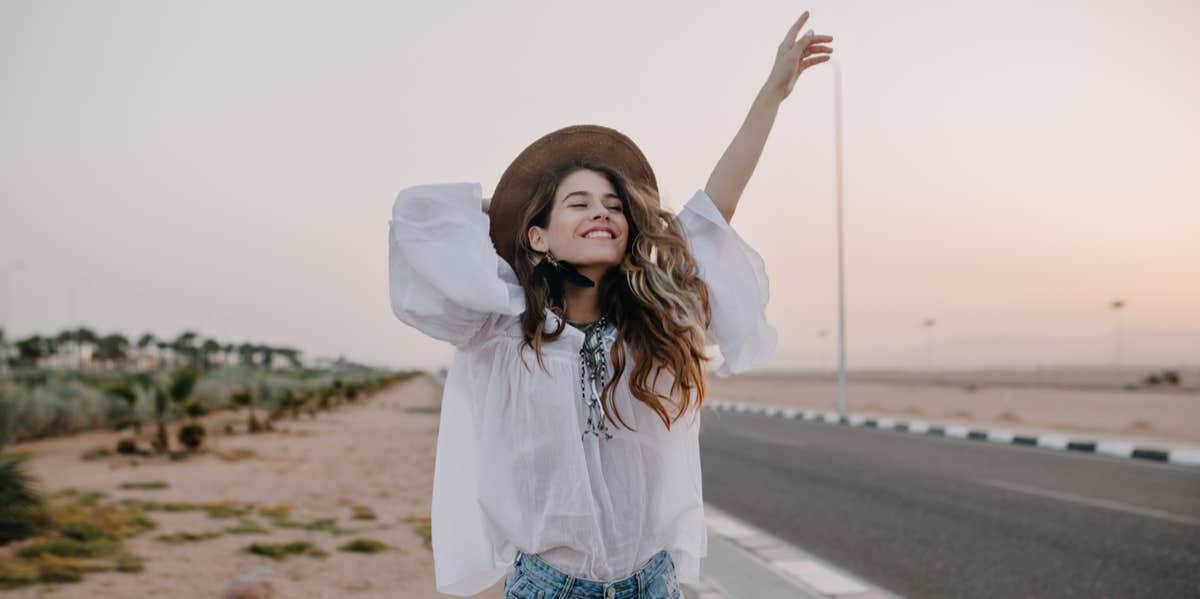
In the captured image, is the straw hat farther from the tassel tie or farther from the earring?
the tassel tie

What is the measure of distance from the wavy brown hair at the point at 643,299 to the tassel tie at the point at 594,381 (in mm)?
17

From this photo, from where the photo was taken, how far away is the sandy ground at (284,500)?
5.07 m

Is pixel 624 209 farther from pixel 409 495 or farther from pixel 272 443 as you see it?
pixel 272 443

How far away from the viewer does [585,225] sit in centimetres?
188

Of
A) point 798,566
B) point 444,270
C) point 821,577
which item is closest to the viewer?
point 444,270

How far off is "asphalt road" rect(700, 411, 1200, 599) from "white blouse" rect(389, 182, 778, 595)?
3.97m

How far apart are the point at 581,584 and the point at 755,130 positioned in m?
1.01

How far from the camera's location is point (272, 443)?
15859mm

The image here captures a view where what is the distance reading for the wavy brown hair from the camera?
1728mm

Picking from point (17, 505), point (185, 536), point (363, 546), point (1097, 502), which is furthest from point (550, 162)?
point (1097, 502)

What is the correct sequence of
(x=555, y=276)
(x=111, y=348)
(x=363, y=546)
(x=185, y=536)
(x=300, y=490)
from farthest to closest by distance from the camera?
1. (x=111, y=348)
2. (x=300, y=490)
3. (x=185, y=536)
4. (x=363, y=546)
5. (x=555, y=276)

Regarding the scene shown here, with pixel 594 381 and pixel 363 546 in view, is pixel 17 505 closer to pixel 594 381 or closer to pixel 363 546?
pixel 363 546

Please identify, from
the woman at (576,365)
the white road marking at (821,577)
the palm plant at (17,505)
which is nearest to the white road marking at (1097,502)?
the white road marking at (821,577)

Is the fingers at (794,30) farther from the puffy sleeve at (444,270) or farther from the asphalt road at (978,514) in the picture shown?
the asphalt road at (978,514)
